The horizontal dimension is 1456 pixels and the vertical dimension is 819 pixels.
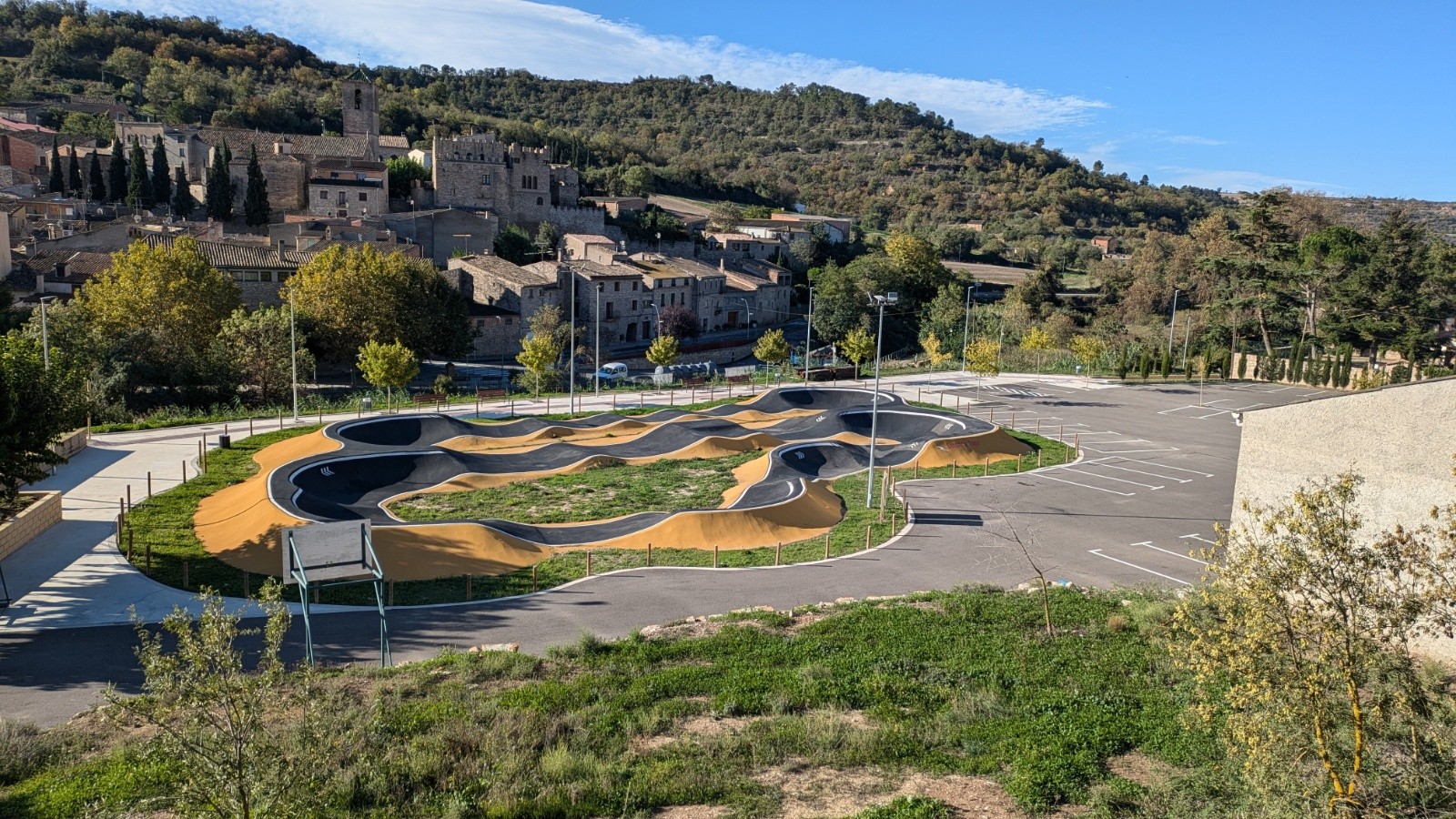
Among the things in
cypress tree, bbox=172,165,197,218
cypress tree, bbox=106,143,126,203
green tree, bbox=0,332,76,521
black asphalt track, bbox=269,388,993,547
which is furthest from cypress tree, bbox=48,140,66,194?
green tree, bbox=0,332,76,521

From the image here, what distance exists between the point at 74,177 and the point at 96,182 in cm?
253

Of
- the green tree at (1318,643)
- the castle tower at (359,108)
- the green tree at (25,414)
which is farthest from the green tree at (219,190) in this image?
the green tree at (1318,643)

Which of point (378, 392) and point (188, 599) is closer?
point (188, 599)

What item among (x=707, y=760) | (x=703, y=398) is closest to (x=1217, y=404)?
(x=703, y=398)

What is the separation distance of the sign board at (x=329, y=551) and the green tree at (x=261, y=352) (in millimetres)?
28833

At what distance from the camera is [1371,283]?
192ft

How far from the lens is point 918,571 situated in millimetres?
21844

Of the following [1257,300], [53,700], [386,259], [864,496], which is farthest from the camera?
[1257,300]

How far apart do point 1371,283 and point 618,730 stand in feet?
206

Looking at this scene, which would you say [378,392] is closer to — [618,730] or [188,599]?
[188,599]

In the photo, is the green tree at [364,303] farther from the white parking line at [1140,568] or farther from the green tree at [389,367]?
the white parking line at [1140,568]

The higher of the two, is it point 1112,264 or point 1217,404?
point 1112,264

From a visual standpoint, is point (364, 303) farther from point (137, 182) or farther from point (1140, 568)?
point (137, 182)

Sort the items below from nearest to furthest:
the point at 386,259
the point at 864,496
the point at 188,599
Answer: the point at 188,599 → the point at 864,496 → the point at 386,259
